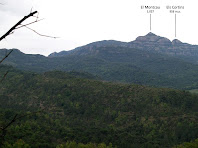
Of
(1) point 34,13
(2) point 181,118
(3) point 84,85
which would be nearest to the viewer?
(1) point 34,13

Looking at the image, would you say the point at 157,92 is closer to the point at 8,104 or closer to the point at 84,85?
the point at 84,85

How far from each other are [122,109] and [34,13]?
93.5m

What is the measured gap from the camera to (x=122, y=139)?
58.0 meters

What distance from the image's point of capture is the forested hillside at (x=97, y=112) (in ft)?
189

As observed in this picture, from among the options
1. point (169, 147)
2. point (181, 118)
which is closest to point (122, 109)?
point (181, 118)

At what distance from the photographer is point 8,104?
9869 cm

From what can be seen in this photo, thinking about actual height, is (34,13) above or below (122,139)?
above

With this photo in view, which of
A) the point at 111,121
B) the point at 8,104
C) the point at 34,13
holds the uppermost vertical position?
the point at 34,13

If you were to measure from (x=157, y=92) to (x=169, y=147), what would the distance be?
3974 cm

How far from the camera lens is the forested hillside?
57.6 meters

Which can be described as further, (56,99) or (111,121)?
(56,99)

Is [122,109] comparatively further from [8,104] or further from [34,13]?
[34,13]

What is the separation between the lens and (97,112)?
9644cm

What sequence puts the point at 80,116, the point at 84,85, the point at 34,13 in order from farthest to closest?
the point at 84,85 < the point at 80,116 < the point at 34,13
